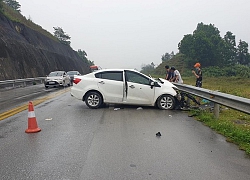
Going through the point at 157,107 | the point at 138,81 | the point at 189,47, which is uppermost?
the point at 189,47

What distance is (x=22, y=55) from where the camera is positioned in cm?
3606

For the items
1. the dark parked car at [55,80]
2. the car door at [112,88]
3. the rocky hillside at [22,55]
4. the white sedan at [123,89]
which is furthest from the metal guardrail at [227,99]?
the rocky hillside at [22,55]

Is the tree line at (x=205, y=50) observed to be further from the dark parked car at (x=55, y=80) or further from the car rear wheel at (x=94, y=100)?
the car rear wheel at (x=94, y=100)

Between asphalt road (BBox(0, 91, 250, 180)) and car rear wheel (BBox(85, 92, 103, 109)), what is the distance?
2231 millimetres

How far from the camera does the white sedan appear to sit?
1012 centimetres

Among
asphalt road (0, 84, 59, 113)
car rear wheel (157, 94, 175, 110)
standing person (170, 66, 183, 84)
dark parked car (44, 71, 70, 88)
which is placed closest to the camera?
car rear wheel (157, 94, 175, 110)

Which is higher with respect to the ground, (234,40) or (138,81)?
(234,40)

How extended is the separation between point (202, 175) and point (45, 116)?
5.98 metres

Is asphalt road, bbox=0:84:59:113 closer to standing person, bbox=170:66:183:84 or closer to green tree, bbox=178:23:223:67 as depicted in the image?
standing person, bbox=170:66:183:84

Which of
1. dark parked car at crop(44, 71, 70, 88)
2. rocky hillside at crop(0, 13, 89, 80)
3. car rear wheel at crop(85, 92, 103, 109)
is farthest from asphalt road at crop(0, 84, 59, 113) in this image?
rocky hillside at crop(0, 13, 89, 80)

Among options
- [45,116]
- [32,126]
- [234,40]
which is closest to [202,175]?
[32,126]

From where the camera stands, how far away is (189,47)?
9481cm

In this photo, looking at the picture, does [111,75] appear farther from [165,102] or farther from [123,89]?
[165,102]

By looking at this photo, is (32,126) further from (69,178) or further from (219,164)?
(219,164)
